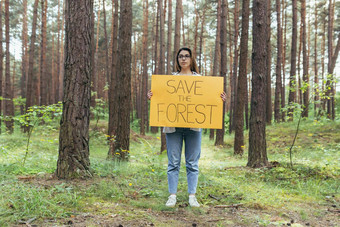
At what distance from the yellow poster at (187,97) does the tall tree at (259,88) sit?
2.57 meters

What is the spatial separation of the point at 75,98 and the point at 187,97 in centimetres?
181

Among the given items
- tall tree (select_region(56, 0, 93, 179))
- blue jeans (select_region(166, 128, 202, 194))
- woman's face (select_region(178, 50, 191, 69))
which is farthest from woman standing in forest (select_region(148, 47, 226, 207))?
tall tree (select_region(56, 0, 93, 179))

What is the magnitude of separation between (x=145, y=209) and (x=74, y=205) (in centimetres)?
89

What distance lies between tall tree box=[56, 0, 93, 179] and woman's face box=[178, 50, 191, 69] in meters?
1.59

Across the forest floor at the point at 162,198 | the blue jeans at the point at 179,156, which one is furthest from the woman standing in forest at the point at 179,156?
the forest floor at the point at 162,198

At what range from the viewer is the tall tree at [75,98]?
3936 millimetres

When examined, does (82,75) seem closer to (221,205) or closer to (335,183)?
(221,205)

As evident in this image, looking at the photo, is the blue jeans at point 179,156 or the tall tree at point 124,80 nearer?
the blue jeans at point 179,156

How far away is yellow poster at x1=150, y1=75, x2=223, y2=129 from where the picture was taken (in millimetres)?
3611

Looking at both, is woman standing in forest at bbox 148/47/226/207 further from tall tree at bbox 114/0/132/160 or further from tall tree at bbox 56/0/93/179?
tall tree at bbox 114/0/132/160

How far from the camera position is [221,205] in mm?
3500

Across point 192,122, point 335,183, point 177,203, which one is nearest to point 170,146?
point 192,122

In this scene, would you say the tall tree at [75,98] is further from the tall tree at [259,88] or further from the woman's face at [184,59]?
the tall tree at [259,88]

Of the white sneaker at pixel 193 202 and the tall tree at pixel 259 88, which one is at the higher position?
the tall tree at pixel 259 88
